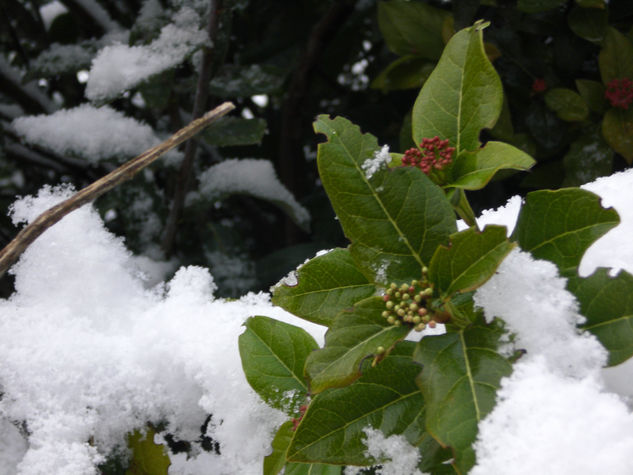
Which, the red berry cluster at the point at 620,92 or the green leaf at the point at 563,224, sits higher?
the red berry cluster at the point at 620,92

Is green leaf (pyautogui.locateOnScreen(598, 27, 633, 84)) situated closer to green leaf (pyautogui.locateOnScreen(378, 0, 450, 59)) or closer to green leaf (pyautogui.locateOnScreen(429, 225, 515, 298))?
green leaf (pyautogui.locateOnScreen(378, 0, 450, 59))

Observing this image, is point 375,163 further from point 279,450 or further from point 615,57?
point 615,57

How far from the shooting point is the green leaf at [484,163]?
1.44 ft

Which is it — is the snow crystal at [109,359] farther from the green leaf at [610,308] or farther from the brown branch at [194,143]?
the brown branch at [194,143]

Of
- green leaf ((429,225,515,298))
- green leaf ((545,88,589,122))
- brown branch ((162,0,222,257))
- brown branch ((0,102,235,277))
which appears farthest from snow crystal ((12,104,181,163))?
green leaf ((429,225,515,298))

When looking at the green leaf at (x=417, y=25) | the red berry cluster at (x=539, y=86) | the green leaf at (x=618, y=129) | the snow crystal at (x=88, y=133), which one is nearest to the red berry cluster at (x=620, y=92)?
the green leaf at (x=618, y=129)

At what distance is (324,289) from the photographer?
0.48 metres

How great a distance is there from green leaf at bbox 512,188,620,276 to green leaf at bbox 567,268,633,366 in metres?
0.02

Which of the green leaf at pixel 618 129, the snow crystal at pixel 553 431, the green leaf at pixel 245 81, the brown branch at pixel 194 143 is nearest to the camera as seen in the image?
the snow crystal at pixel 553 431

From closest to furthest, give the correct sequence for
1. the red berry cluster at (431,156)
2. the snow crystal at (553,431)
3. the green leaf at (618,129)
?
the snow crystal at (553,431)
the red berry cluster at (431,156)
the green leaf at (618,129)

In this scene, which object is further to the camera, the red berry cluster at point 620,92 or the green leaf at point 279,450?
the red berry cluster at point 620,92

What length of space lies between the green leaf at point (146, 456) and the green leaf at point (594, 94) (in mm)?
790

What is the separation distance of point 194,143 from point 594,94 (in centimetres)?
65

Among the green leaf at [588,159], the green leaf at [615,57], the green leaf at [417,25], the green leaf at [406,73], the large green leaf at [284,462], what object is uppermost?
the green leaf at [417,25]
